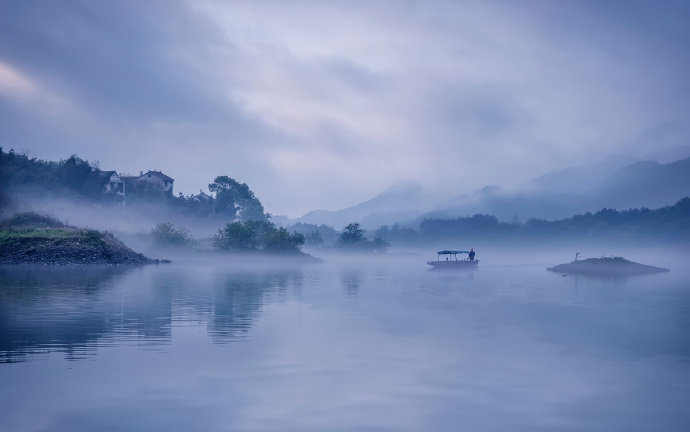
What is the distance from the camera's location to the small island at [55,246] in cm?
8850

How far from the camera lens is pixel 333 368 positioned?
21.5 m

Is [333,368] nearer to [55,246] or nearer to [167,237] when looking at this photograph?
[55,246]

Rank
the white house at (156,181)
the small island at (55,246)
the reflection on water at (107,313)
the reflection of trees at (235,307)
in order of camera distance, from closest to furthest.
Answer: the reflection on water at (107,313) < the reflection of trees at (235,307) < the small island at (55,246) < the white house at (156,181)

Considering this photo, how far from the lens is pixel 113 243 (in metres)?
99.3

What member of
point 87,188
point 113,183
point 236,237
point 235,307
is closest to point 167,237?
point 236,237

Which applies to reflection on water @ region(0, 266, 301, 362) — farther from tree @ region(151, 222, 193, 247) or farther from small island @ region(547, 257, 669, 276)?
tree @ region(151, 222, 193, 247)

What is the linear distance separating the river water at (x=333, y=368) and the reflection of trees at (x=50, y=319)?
0.12 metres

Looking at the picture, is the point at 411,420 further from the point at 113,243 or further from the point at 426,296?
the point at 113,243

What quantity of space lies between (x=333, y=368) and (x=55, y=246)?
268 feet

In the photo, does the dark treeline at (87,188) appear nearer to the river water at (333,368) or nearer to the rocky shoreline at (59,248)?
the rocky shoreline at (59,248)

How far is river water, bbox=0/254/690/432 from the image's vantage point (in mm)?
15586

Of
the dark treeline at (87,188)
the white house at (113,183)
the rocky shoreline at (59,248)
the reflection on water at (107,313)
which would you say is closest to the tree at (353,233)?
the dark treeline at (87,188)

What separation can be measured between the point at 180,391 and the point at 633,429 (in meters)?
12.2

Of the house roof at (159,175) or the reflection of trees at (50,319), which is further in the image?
the house roof at (159,175)
